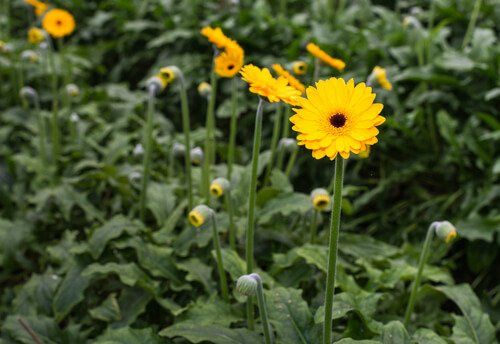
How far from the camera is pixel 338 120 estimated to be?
1.12 m

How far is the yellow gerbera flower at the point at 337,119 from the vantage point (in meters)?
1.07

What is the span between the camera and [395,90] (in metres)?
3.03

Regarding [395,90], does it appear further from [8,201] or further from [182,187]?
[8,201]

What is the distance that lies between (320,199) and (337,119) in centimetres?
79

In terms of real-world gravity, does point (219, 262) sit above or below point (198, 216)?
below

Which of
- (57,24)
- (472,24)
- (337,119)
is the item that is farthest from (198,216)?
(472,24)

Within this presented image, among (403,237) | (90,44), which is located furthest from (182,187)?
(90,44)

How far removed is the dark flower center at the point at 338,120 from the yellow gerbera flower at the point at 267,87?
0.56 ft

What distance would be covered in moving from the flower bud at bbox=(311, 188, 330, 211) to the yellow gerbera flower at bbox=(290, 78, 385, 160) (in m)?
0.77

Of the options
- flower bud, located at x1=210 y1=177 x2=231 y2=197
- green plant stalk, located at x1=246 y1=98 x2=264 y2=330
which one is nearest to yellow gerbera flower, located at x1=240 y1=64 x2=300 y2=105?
green plant stalk, located at x1=246 y1=98 x2=264 y2=330

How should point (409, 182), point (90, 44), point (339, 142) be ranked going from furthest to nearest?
1. point (90, 44)
2. point (409, 182)
3. point (339, 142)

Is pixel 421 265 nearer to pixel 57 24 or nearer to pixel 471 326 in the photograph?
pixel 471 326

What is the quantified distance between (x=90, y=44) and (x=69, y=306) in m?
2.90

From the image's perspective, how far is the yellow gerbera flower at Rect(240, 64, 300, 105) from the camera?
1296mm
